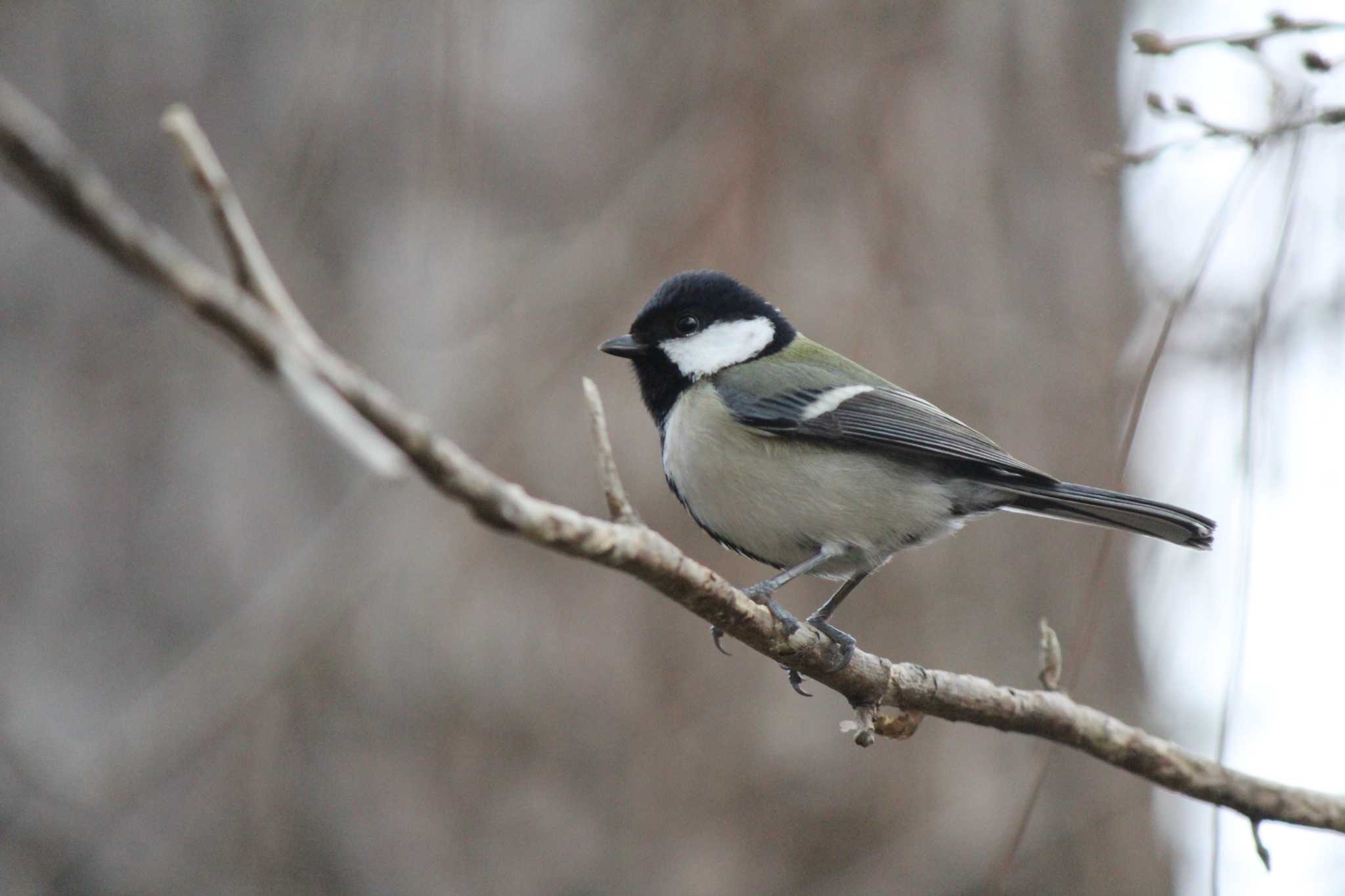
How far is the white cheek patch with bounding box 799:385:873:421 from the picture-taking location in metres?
2.68

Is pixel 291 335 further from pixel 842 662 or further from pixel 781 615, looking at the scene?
pixel 842 662

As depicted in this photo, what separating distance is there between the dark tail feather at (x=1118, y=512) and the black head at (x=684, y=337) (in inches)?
33.0

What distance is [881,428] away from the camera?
8.67ft

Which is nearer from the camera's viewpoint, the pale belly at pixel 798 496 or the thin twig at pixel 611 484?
the thin twig at pixel 611 484

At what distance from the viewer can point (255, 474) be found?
3.34 m

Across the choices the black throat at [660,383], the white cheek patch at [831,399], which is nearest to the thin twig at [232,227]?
the white cheek patch at [831,399]

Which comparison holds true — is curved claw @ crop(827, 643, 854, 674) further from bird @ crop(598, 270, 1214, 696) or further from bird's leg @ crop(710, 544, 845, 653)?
bird @ crop(598, 270, 1214, 696)

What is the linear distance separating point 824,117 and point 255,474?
6.95 feet

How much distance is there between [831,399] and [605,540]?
1657 millimetres

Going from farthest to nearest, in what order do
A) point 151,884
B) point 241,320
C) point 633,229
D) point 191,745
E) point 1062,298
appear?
point 1062,298
point 633,229
point 151,884
point 191,745
point 241,320

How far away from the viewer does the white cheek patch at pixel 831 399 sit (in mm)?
2676

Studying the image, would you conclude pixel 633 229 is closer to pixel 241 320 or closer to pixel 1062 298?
pixel 1062 298

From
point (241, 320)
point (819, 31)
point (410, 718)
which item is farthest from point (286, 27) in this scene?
point (241, 320)

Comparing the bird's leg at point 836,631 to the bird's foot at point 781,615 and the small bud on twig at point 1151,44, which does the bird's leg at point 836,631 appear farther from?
the small bud on twig at point 1151,44
